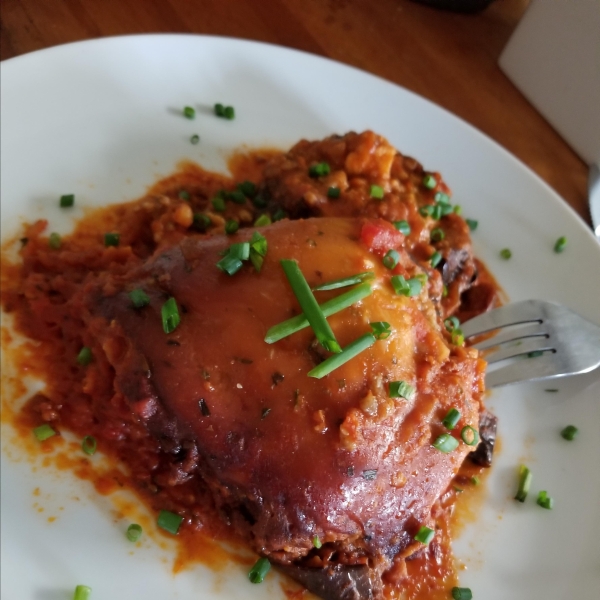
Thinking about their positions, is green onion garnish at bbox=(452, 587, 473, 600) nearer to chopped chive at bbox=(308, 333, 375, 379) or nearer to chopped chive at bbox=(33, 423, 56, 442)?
chopped chive at bbox=(308, 333, 375, 379)

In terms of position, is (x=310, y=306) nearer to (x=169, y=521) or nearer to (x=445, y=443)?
(x=445, y=443)

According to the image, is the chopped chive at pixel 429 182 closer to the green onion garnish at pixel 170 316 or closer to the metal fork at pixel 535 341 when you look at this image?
the metal fork at pixel 535 341

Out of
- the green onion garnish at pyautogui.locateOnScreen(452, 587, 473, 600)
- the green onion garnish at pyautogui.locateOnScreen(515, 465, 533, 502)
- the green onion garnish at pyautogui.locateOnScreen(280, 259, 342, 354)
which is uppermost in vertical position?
the green onion garnish at pyautogui.locateOnScreen(280, 259, 342, 354)

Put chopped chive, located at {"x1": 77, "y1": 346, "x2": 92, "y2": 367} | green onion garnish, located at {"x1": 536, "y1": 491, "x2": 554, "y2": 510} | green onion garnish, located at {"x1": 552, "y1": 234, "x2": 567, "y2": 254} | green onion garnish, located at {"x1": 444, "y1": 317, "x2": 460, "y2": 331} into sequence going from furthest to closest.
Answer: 1. green onion garnish, located at {"x1": 552, "y1": 234, "x2": 567, "y2": 254}
2. green onion garnish, located at {"x1": 444, "y1": 317, "x2": 460, "y2": 331}
3. green onion garnish, located at {"x1": 536, "y1": 491, "x2": 554, "y2": 510}
4. chopped chive, located at {"x1": 77, "y1": 346, "x2": 92, "y2": 367}

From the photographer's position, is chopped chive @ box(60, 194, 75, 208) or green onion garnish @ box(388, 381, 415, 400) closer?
green onion garnish @ box(388, 381, 415, 400)

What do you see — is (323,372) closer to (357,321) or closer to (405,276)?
(357,321)

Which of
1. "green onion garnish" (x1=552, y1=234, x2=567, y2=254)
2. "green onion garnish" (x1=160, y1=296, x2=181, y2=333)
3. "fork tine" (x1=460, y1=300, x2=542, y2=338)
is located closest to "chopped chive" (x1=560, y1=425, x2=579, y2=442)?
"fork tine" (x1=460, y1=300, x2=542, y2=338)
